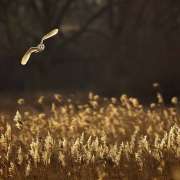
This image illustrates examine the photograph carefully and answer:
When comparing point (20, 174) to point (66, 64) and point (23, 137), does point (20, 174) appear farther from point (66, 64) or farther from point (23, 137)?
point (66, 64)

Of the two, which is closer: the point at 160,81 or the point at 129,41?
the point at 160,81

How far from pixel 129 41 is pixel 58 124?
38.2 feet

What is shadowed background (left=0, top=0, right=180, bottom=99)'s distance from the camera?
17.3m

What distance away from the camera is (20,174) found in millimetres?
5930

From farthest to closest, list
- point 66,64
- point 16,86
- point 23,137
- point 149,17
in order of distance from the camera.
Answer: point 66,64, point 16,86, point 149,17, point 23,137

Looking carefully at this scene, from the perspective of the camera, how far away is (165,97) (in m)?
16.3

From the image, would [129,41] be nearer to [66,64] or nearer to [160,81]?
[160,81]

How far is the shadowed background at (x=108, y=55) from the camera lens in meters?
17.3

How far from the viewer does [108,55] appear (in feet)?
68.4

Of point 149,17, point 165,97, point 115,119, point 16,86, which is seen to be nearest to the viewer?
point 115,119

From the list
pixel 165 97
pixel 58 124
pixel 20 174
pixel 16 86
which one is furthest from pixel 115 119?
pixel 16 86

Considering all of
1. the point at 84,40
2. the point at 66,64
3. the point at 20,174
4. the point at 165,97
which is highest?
the point at 84,40

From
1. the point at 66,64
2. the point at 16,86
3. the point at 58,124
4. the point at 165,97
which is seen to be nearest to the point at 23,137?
the point at 58,124

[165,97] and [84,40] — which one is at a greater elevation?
[84,40]
